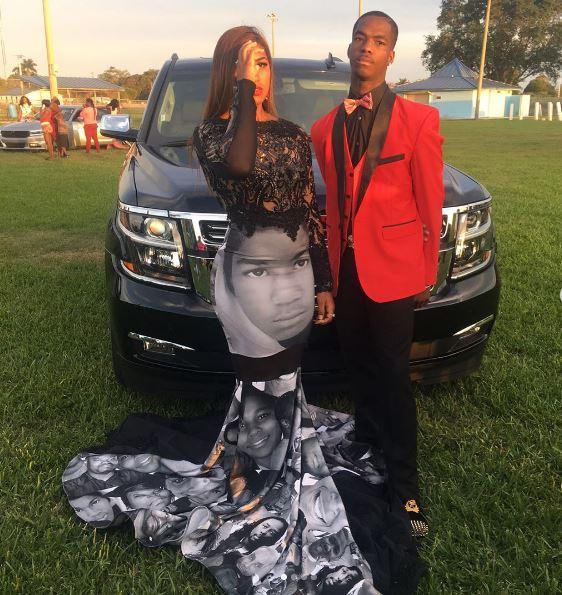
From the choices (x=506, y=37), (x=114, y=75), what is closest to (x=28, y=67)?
(x=114, y=75)

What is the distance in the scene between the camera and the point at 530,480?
2.71 m

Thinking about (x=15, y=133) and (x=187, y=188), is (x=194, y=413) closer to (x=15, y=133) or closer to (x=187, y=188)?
(x=187, y=188)

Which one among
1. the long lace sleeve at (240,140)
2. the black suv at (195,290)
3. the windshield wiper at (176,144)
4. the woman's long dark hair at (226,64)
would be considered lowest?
the black suv at (195,290)

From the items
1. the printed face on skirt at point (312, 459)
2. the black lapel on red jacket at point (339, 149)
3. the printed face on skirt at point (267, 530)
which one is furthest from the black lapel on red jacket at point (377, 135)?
the printed face on skirt at point (267, 530)

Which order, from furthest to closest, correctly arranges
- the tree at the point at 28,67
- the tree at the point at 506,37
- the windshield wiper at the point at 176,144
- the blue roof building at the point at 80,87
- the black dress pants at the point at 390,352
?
the tree at the point at 28,67 < the blue roof building at the point at 80,87 < the tree at the point at 506,37 < the windshield wiper at the point at 176,144 < the black dress pants at the point at 390,352

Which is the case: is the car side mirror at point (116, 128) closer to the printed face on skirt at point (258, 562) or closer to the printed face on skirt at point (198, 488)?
the printed face on skirt at point (198, 488)

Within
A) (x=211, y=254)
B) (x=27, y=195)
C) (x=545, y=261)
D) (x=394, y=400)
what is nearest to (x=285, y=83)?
(x=211, y=254)

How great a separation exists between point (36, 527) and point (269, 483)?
36.9 inches

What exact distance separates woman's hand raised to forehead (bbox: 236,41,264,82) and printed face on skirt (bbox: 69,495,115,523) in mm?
1753

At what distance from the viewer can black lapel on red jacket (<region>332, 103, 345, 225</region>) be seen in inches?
92.2

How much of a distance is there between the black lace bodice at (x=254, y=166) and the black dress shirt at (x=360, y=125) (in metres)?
0.18

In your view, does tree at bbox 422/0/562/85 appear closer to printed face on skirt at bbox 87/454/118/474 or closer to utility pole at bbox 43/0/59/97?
utility pole at bbox 43/0/59/97

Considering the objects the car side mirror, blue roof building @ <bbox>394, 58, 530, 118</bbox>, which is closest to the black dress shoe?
the car side mirror

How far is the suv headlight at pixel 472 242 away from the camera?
2992 mm
